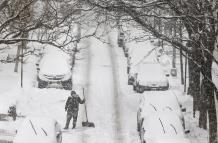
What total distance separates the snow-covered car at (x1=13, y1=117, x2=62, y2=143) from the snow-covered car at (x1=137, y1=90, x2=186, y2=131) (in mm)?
3929

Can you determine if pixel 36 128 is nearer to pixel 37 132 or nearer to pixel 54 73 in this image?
pixel 37 132

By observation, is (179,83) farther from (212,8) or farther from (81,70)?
(212,8)

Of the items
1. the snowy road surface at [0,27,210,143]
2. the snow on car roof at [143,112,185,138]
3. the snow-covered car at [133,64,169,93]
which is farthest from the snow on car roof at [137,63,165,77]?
the snow on car roof at [143,112,185,138]

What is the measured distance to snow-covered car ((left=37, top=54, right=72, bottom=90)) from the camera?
1130 inches

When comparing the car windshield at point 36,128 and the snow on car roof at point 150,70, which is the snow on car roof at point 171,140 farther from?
the snow on car roof at point 150,70

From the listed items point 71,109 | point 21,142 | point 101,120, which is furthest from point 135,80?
point 21,142

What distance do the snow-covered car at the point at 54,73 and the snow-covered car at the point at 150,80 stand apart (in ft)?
12.2

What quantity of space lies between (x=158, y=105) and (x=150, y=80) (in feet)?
27.2

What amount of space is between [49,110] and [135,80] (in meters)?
6.18

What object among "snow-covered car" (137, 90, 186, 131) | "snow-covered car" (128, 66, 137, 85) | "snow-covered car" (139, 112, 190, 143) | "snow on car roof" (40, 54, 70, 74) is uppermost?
"snow on car roof" (40, 54, 70, 74)

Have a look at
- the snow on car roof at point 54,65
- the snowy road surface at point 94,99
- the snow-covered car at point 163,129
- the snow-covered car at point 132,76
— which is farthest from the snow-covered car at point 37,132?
the snow-covered car at point 132,76

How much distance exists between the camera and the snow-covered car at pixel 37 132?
16375mm

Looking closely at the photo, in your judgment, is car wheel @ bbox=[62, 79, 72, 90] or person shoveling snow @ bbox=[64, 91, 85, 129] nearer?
person shoveling snow @ bbox=[64, 91, 85, 129]

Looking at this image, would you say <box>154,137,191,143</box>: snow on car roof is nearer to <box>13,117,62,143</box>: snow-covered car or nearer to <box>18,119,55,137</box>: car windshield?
<box>13,117,62,143</box>: snow-covered car
